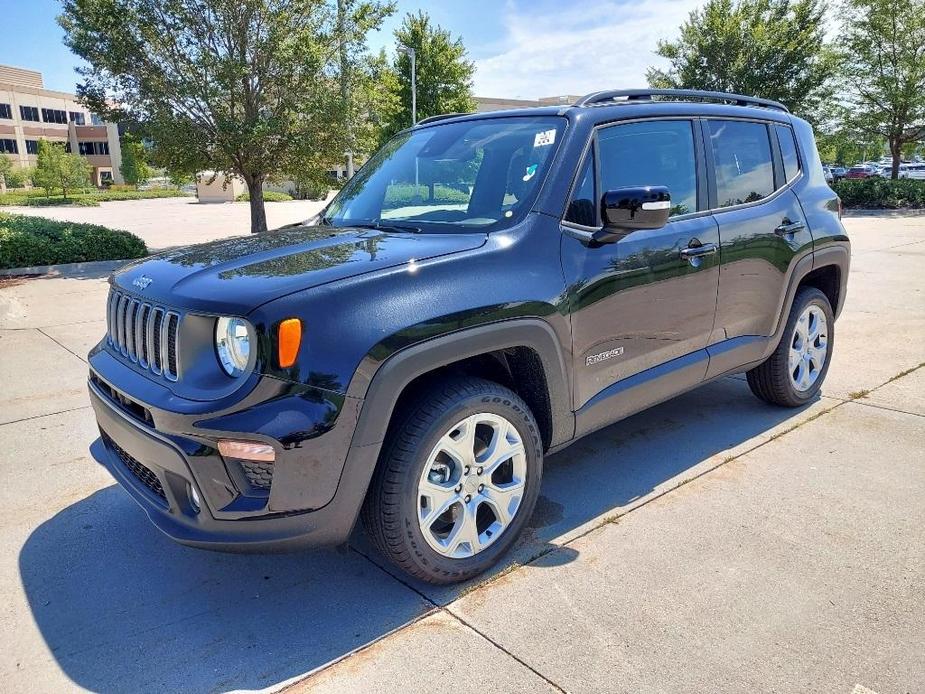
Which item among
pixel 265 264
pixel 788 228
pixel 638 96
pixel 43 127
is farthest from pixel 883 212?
pixel 43 127

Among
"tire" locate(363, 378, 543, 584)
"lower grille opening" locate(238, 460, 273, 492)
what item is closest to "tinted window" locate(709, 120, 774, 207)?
"tire" locate(363, 378, 543, 584)

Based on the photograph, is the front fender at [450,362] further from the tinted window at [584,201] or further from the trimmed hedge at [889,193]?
the trimmed hedge at [889,193]

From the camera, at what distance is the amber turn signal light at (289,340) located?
7.23 ft

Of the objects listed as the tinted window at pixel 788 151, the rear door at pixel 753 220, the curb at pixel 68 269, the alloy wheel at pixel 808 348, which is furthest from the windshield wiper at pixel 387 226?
the curb at pixel 68 269

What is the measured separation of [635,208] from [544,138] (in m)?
0.56

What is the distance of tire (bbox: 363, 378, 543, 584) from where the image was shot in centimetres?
246

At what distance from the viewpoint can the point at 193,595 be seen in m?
2.74

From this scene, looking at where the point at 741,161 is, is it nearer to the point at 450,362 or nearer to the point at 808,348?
the point at 808,348

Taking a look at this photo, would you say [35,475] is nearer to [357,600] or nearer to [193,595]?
[193,595]

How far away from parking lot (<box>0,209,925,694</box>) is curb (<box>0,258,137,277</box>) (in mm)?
7869

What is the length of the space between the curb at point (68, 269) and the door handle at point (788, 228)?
10471 millimetres

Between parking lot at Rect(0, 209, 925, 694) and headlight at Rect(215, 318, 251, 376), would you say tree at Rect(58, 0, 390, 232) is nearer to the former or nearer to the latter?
parking lot at Rect(0, 209, 925, 694)

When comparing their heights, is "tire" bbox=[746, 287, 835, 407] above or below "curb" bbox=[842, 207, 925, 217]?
below

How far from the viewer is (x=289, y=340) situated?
2213 mm
